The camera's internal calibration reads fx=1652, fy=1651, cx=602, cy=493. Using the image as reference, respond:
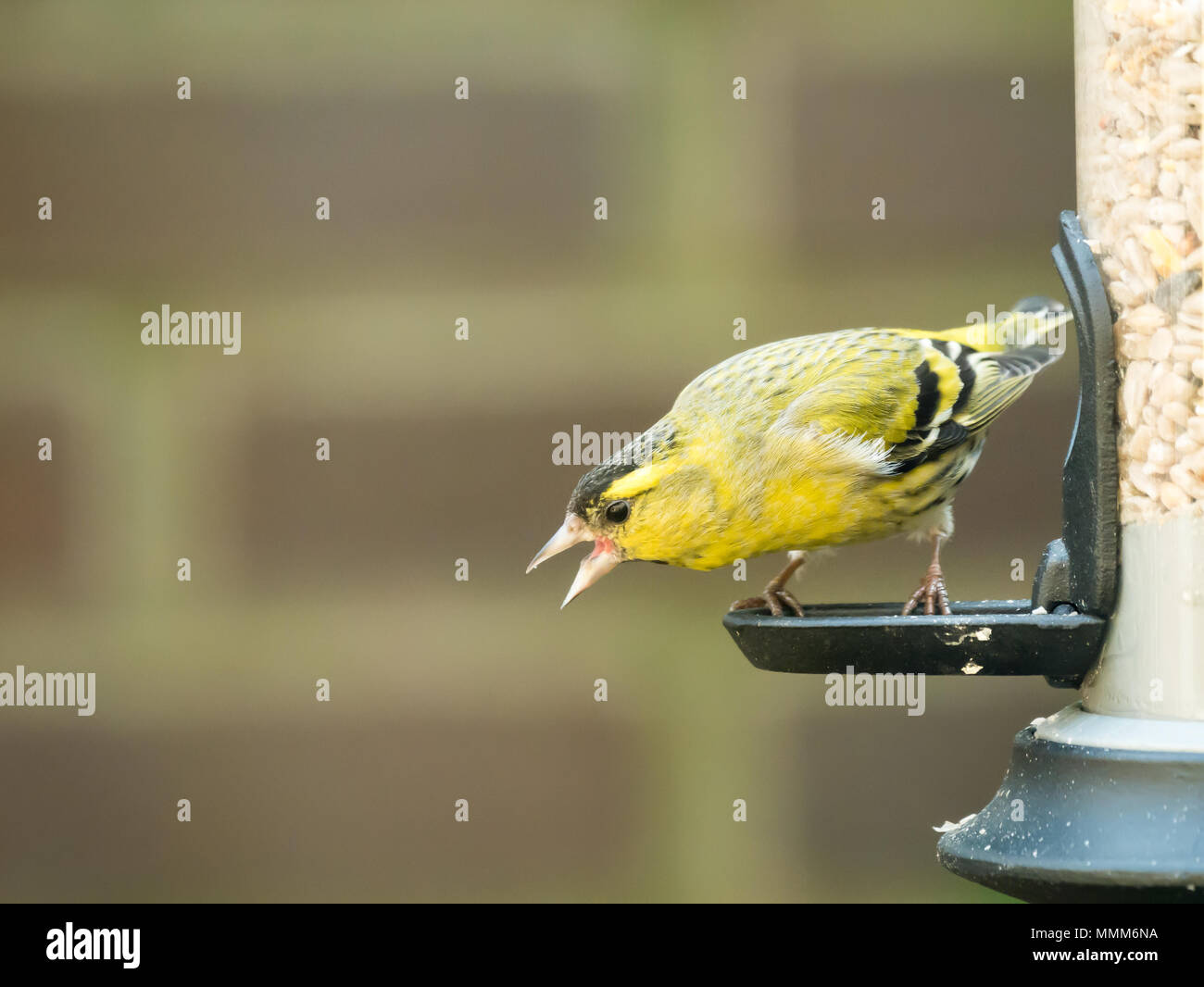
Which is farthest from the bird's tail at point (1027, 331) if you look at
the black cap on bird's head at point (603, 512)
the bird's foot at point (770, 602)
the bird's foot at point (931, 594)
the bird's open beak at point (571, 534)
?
the bird's open beak at point (571, 534)

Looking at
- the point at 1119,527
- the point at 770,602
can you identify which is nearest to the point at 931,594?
the point at 770,602

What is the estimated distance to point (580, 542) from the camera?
214 cm

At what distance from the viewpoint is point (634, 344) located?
3287mm

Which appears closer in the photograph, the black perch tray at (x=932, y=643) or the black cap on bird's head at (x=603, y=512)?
the black perch tray at (x=932, y=643)

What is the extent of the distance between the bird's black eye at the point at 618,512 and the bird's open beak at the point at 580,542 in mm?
30

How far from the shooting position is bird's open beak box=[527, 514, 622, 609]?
2121 mm

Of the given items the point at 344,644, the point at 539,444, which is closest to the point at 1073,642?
the point at 539,444

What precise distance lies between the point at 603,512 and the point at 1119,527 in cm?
65

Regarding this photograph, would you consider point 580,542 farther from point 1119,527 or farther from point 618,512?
point 1119,527

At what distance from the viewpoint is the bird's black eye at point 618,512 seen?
2.18 m

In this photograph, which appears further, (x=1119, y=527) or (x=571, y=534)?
(x=571, y=534)

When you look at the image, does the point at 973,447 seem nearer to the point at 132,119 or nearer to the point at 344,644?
the point at 344,644

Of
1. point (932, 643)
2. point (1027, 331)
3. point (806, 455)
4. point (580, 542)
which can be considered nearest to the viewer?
point (932, 643)

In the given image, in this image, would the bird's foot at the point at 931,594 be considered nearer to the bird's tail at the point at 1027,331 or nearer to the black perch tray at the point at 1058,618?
the black perch tray at the point at 1058,618
